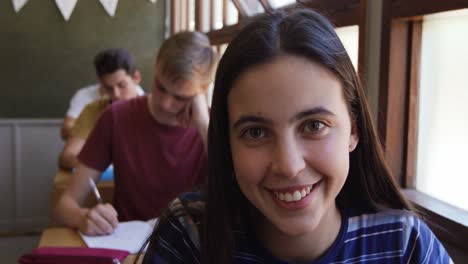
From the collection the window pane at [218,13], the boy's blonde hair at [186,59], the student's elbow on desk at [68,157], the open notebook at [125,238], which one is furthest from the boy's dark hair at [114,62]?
the open notebook at [125,238]

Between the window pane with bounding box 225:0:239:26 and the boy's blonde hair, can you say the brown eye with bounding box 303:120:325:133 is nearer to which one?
the boy's blonde hair

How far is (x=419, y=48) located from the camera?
1398 mm

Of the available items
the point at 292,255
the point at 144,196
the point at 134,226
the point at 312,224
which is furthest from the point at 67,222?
the point at 312,224

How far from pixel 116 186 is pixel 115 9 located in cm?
285

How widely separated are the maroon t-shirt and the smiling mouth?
101cm

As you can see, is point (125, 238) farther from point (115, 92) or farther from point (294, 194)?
point (115, 92)

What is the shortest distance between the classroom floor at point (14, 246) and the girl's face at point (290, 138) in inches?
126

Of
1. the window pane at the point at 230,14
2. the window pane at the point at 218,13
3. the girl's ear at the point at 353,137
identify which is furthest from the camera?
the window pane at the point at 218,13

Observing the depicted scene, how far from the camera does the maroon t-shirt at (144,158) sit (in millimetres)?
1783

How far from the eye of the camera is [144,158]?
180cm

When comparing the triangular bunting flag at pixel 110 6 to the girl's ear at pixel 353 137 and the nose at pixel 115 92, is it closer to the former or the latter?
the nose at pixel 115 92

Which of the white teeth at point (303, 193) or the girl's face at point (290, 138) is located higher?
the girl's face at point (290, 138)

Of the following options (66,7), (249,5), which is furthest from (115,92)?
(66,7)

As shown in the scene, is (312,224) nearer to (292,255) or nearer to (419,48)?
(292,255)
